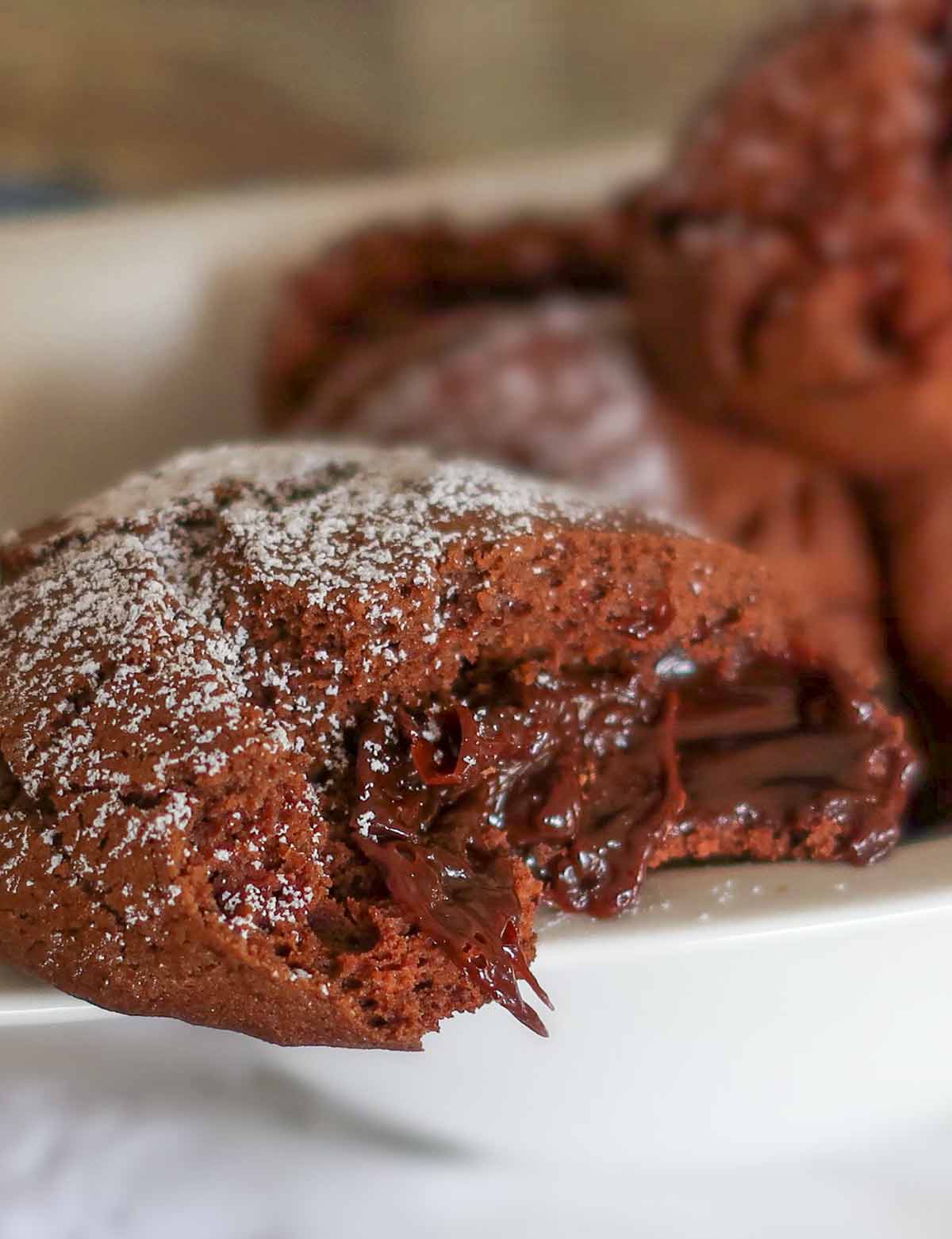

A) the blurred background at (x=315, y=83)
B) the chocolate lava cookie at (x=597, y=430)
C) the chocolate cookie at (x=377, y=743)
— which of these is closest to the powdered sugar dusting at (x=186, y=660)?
the chocolate cookie at (x=377, y=743)

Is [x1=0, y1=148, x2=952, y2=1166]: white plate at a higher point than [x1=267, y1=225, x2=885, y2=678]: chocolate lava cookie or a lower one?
lower

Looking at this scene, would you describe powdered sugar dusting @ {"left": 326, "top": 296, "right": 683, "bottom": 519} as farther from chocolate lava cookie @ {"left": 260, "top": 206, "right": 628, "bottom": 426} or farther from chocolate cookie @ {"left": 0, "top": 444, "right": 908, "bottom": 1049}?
chocolate cookie @ {"left": 0, "top": 444, "right": 908, "bottom": 1049}

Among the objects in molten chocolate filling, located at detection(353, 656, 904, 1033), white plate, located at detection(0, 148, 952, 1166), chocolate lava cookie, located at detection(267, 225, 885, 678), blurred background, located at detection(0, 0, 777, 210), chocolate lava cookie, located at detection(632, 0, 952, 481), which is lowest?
white plate, located at detection(0, 148, 952, 1166)

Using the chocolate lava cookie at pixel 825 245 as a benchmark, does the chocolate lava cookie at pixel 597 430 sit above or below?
below

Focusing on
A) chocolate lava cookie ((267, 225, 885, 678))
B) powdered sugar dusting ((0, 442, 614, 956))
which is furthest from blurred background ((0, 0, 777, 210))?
powdered sugar dusting ((0, 442, 614, 956))

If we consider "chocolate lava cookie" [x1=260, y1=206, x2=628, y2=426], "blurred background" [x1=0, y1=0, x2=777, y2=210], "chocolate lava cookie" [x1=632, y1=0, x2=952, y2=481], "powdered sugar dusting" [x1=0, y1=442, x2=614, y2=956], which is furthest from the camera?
"blurred background" [x1=0, y1=0, x2=777, y2=210]

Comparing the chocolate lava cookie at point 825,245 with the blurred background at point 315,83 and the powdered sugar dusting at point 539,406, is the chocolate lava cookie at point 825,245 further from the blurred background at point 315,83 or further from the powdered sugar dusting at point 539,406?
the blurred background at point 315,83
